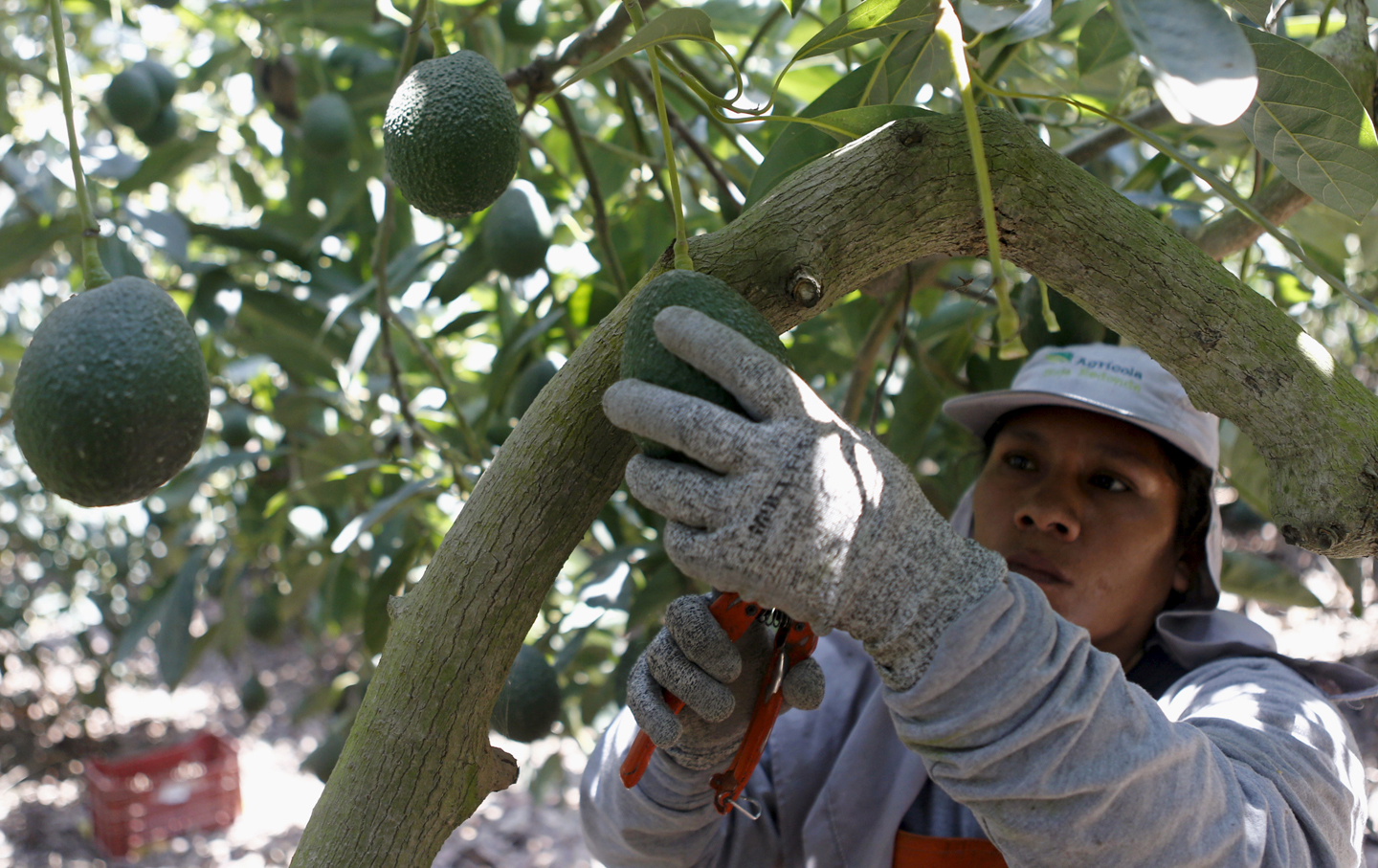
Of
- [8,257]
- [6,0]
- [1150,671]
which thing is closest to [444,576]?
[1150,671]

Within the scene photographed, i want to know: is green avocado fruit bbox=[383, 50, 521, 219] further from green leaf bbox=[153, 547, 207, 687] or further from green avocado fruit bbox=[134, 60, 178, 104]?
green leaf bbox=[153, 547, 207, 687]

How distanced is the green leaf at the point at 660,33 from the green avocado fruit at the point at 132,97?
71.5 inches

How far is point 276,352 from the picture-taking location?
237 centimetres

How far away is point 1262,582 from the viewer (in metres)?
2.03

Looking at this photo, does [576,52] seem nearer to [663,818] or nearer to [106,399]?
[106,399]

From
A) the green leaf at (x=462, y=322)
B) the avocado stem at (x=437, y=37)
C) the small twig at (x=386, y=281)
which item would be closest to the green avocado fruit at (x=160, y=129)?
the green leaf at (x=462, y=322)

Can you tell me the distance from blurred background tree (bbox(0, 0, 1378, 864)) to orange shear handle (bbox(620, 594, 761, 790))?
0.28m

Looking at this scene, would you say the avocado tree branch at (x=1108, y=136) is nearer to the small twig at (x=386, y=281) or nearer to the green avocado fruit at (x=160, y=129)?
the small twig at (x=386, y=281)

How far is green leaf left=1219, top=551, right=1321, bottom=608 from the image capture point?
2.00 metres

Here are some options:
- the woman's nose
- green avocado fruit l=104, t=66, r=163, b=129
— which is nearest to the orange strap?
the woman's nose

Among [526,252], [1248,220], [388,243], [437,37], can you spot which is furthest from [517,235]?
[1248,220]

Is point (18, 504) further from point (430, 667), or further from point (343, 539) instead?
point (430, 667)

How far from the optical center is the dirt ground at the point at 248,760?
380 cm

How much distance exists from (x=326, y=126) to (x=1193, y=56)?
1742 millimetres
